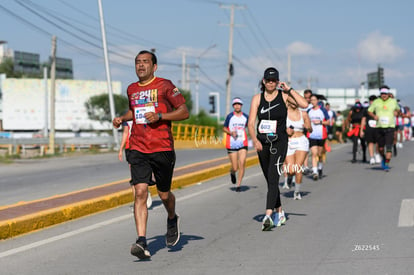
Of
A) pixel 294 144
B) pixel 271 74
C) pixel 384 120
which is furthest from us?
pixel 384 120

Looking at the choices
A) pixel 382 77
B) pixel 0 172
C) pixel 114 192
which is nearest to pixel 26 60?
pixel 382 77

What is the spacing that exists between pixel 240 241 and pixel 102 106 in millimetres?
85524

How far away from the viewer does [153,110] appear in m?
6.41

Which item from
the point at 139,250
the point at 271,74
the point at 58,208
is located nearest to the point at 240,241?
the point at 139,250

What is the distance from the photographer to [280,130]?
333 inches

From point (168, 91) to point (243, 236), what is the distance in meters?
2.01

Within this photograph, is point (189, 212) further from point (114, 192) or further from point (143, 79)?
point (143, 79)

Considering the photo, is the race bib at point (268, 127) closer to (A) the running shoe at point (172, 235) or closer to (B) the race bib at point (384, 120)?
(A) the running shoe at point (172, 235)

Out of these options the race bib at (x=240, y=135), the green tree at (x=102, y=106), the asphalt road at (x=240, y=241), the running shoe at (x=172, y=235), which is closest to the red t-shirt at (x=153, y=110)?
the running shoe at (x=172, y=235)

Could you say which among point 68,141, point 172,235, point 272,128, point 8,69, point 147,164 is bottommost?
point 68,141

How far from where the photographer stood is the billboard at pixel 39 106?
92562 mm

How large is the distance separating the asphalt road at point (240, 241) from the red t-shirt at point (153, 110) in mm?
1013

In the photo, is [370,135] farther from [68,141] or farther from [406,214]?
[68,141]

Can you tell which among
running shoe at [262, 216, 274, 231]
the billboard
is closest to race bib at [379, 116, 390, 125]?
running shoe at [262, 216, 274, 231]
